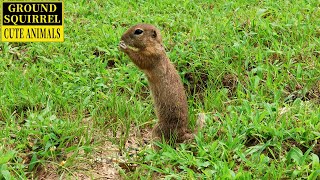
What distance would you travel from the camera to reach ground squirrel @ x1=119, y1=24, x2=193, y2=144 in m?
4.16

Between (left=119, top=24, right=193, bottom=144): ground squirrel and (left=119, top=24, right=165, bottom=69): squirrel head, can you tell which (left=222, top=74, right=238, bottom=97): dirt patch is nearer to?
(left=119, top=24, right=193, bottom=144): ground squirrel

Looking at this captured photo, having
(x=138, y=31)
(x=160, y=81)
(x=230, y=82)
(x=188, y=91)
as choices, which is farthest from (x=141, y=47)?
(x=230, y=82)

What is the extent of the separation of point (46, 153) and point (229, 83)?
2.15 m

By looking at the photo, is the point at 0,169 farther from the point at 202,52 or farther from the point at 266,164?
the point at 202,52

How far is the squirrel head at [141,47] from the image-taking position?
14.1 feet

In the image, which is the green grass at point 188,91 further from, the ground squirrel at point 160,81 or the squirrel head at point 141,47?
the squirrel head at point 141,47

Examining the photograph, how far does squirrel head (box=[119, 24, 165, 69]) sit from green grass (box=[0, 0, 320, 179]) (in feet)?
1.64

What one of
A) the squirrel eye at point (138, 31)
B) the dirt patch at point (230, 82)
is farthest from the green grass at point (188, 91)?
the squirrel eye at point (138, 31)

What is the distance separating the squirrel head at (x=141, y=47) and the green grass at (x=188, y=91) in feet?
1.64

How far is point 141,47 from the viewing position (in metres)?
4.34

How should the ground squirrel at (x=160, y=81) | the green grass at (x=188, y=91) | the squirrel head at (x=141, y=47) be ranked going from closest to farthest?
1. the green grass at (x=188, y=91)
2. the ground squirrel at (x=160, y=81)
3. the squirrel head at (x=141, y=47)

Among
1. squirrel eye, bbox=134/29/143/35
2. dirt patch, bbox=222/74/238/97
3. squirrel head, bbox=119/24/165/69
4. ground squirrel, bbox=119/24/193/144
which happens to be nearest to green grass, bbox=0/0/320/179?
dirt patch, bbox=222/74/238/97

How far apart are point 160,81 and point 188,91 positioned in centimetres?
79

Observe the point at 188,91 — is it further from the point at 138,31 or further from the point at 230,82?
the point at 138,31
